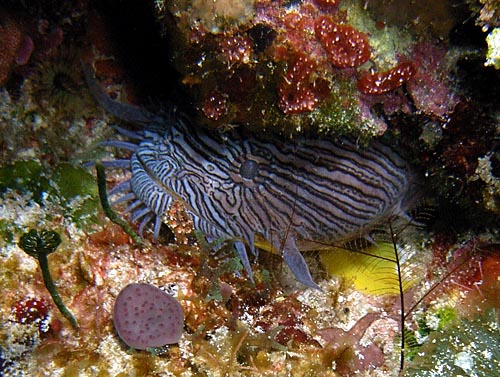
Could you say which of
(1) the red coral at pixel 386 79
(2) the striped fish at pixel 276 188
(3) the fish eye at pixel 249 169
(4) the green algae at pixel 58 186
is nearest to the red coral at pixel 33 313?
(4) the green algae at pixel 58 186

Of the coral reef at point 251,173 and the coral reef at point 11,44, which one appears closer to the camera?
the coral reef at point 251,173

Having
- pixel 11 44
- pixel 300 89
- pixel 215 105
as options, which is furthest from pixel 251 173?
pixel 11 44

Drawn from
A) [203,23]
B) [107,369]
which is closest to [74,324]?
[107,369]

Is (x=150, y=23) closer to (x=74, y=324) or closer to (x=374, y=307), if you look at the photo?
(x=74, y=324)

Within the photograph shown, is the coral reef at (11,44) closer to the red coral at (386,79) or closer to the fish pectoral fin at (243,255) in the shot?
the fish pectoral fin at (243,255)

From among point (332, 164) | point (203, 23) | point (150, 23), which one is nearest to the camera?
point (203, 23)

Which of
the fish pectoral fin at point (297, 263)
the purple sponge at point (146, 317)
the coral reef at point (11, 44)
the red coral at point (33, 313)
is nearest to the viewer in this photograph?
the purple sponge at point (146, 317)

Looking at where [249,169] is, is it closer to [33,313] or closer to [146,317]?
[146,317]
